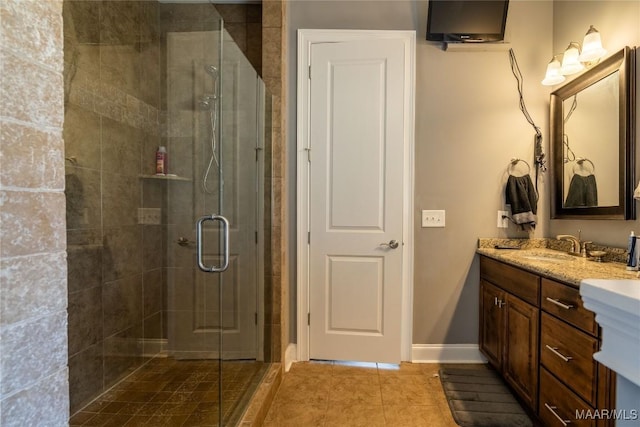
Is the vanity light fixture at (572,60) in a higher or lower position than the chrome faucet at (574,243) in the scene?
higher

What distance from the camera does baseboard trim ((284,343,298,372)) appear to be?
2.25 metres

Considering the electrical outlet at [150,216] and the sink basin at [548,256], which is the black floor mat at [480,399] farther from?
the electrical outlet at [150,216]

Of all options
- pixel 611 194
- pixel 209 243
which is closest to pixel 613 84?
pixel 611 194

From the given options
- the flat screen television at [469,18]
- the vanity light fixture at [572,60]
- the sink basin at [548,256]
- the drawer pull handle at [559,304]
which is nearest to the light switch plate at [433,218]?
the sink basin at [548,256]

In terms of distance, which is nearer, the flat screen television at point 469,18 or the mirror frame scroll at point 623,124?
the mirror frame scroll at point 623,124

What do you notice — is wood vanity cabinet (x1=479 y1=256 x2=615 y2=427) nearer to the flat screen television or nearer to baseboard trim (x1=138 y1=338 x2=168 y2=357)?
the flat screen television

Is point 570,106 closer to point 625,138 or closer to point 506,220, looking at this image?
point 625,138

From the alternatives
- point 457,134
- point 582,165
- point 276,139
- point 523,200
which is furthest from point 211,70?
point 582,165

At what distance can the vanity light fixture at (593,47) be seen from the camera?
5.94ft

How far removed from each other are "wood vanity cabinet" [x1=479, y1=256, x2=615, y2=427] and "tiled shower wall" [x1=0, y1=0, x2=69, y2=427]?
5.57 feet

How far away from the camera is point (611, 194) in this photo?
1.79m

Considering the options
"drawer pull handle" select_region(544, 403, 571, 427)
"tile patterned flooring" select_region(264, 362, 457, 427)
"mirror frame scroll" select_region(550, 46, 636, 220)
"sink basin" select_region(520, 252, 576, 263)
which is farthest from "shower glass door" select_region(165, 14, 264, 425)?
"mirror frame scroll" select_region(550, 46, 636, 220)

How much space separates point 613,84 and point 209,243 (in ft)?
8.31

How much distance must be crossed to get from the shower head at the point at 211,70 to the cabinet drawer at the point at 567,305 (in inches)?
83.0
